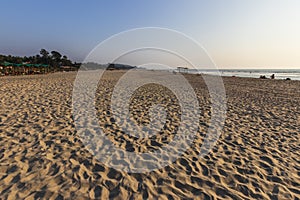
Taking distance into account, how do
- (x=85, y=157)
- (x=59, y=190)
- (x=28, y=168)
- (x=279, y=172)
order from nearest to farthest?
(x=59, y=190) → (x=28, y=168) → (x=279, y=172) → (x=85, y=157)

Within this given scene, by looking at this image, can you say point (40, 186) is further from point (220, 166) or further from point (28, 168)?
point (220, 166)

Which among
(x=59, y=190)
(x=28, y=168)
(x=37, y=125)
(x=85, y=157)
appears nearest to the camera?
(x=59, y=190)

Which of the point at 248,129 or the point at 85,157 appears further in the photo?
the point at 248,129

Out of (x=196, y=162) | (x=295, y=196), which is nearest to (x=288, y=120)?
(x=295, y=196)

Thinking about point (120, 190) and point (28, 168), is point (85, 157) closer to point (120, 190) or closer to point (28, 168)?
point (28, 168)

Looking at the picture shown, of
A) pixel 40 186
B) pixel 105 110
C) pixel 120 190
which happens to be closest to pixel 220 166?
pixel 120 190

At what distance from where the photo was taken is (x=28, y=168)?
326 centimetres

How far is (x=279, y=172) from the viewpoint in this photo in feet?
11.6

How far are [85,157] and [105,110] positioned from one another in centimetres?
384

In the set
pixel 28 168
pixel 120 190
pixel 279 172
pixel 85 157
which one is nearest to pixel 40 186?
pixel 28 168

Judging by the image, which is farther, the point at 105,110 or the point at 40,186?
the point at 105,110

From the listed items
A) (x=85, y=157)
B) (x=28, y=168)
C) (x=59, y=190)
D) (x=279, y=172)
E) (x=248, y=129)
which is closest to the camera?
(x=59, y=190)

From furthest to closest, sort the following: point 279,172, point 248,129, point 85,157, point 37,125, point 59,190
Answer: point 248,129, point 37,125, point 85,157, point 279,172, point 59,190

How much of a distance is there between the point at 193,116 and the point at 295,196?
172 inches
